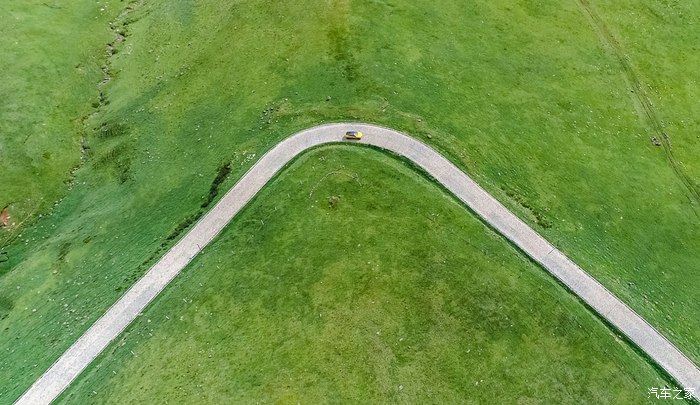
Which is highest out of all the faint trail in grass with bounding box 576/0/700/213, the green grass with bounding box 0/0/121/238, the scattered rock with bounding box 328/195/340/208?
the green grass with bounding box 0/0/121/238

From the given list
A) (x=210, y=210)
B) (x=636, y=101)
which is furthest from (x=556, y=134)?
(x=210, y=210)

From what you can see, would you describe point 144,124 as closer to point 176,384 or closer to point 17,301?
point 17,301

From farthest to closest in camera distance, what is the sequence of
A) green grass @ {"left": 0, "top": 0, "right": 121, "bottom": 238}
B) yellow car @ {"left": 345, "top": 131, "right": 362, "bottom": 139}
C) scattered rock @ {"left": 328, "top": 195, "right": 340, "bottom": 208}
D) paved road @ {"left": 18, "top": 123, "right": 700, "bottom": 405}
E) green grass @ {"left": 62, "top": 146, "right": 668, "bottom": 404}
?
green grass @ {"left": 0, "top": 0, "right": 121, "bottom": 238} → yellow car @ {"left": 345, "top": 131, "right": 362, "bottom": 139} → scattered rock @ {"left": 328, "top": 195, "right": 340, "bottom": 208} → paved road @ {"left": 18, "top": 123, "right": 700, "bottom": 405} → green grass @ {"left": 62, "top": 146, "right": 668, "bottom": 404}

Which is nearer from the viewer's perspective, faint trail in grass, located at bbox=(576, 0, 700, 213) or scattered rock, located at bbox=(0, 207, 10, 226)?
scattered rock, located at bbox=(0, 207, 10, 226)

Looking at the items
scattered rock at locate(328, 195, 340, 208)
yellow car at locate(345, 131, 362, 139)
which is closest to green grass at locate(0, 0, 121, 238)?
scattered rock at locate(328, 195, 340, 208)

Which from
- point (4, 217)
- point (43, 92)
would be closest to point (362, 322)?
point (4, 217)

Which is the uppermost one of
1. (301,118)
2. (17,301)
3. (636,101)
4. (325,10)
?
(325,10)

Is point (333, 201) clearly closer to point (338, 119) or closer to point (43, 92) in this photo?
point (338, 119)

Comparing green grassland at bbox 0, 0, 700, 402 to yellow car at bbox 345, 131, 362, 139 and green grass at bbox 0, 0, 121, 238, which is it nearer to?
green grass at bbox 0, 0, 121, 238
